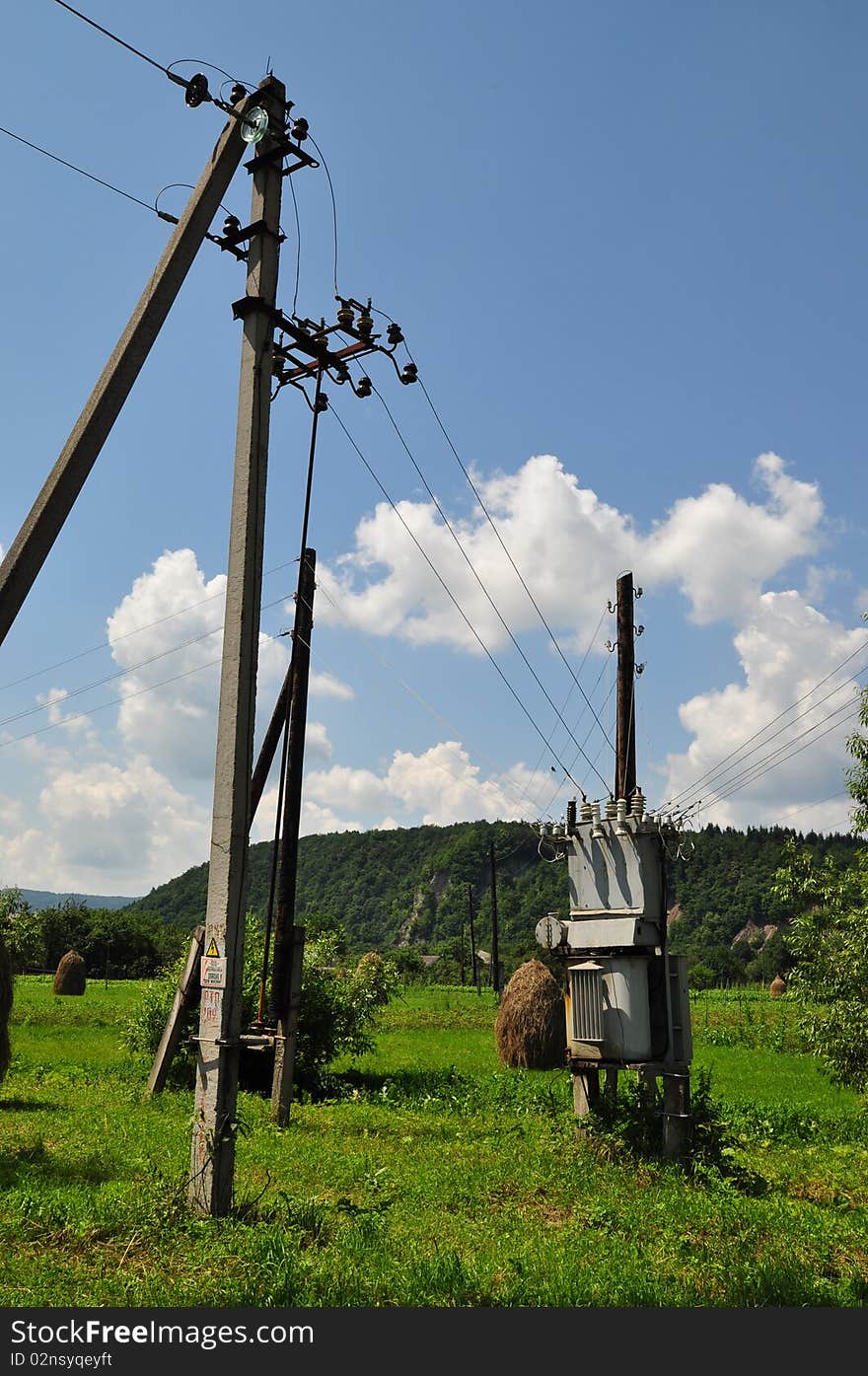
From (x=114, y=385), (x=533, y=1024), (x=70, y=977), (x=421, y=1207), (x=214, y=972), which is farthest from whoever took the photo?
(x=70, y=977)

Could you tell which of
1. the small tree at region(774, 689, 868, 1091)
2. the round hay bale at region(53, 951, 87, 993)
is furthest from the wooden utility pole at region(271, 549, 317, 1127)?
the round hay bale at region(53, 951, 87, 993)

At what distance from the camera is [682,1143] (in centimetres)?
1133

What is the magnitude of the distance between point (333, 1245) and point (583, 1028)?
17.2 feet

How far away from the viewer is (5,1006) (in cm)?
1203

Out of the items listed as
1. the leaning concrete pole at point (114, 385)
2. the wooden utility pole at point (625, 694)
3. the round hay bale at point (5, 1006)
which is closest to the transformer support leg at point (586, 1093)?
the wooden utility pole at point (625, 694)

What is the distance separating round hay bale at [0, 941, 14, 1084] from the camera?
38.7ft

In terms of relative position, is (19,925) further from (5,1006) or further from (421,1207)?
(421,1207)

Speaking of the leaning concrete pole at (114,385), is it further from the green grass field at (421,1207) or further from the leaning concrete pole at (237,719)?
the green grass field at (421,1207)

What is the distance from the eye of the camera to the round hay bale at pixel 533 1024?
22766 mm

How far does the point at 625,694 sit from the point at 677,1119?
7.85 meters

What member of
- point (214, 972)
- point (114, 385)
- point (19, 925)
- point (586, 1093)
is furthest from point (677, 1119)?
point (19, 925)

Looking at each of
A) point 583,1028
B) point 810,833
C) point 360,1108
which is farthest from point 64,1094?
point 810,833

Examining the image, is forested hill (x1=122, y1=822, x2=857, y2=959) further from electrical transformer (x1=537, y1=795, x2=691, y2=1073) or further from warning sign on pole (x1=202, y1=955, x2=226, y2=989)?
warning sign on pole (x1=202, y1=955, x2=226, y2=989)

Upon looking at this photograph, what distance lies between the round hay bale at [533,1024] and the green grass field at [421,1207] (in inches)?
201
